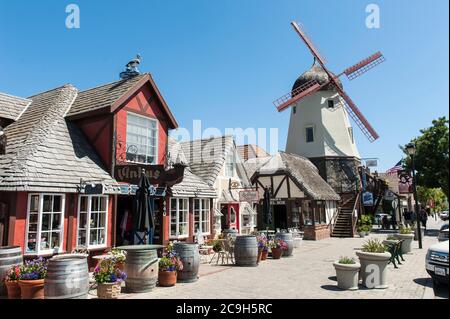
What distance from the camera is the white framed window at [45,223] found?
9.54 meters

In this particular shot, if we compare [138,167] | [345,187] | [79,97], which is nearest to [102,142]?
[138,167]

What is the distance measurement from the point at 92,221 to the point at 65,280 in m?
4.65

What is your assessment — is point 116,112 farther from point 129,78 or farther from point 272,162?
point 272,162

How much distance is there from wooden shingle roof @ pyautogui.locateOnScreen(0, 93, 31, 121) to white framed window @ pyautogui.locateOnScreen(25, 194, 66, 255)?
5533mm

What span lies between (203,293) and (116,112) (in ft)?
24.6

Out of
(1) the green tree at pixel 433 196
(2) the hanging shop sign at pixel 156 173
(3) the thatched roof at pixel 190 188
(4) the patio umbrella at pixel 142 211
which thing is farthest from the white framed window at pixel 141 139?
(1) the green tree at pixel 433 196

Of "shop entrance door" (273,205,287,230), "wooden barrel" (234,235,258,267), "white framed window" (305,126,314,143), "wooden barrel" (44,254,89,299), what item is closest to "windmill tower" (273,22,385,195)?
"white framed window" (305,126,314,143)

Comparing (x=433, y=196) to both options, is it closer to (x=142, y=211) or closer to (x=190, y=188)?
(x=190, y=188)

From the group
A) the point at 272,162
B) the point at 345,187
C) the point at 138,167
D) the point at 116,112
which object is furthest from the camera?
the point at 345,187

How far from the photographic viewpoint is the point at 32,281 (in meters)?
7.23

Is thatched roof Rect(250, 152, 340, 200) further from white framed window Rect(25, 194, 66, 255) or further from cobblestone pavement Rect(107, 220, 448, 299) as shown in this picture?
white framed window Rect(25, 194, 66, 255)

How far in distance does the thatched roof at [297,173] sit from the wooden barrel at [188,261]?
1535 centimetres

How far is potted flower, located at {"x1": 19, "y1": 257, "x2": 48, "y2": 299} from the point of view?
23.8ft
